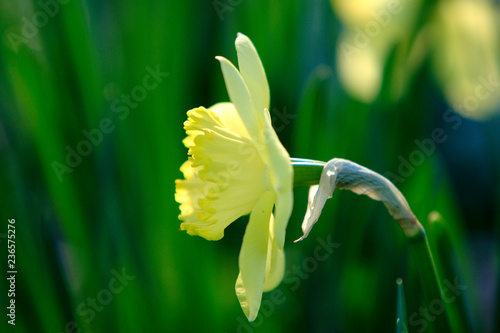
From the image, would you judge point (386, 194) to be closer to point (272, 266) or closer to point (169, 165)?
point (272, 266)

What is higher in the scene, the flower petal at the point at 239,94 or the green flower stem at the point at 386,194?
the flower petal at the point at 239,94

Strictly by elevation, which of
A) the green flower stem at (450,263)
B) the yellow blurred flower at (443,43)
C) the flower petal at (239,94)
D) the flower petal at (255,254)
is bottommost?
the green flower stem at (450,263)

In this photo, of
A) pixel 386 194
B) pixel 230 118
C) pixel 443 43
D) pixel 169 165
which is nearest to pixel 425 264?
pixel 386 194

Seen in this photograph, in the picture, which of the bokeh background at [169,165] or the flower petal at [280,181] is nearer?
the flower petal at [280,181]

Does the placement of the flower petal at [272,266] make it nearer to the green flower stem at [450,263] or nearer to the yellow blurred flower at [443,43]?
the green flower stem at [450,263]

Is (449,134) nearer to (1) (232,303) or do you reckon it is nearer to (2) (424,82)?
(2) (424,82)

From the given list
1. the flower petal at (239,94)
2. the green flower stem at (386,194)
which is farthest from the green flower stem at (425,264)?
the flower petal at (239,94)
